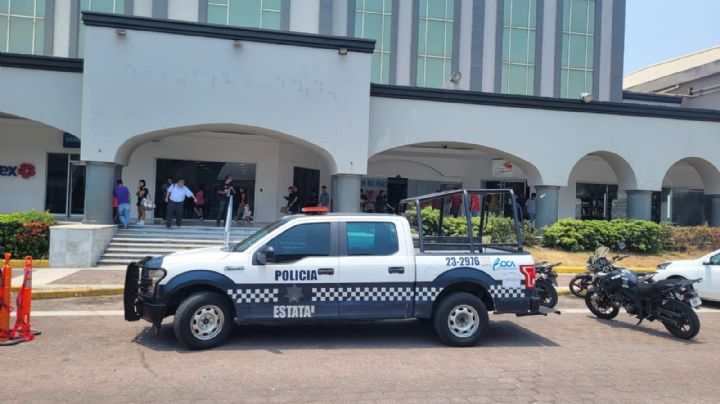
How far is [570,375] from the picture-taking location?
605 centimetres

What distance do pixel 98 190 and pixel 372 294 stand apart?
37.3ft

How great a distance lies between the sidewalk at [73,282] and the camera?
10328mm

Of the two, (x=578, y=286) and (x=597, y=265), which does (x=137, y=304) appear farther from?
(x=578, y=286)

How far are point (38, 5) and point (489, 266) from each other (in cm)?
2484

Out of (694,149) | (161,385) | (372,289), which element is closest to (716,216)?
(694,149)

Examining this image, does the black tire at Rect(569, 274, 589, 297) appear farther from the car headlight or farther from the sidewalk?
the sidewalk

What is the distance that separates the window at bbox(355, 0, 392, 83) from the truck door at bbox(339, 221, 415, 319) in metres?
20.4

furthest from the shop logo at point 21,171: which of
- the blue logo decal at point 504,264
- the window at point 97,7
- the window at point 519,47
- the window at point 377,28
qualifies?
the window at point 519,47

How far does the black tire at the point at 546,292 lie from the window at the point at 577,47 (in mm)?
21858

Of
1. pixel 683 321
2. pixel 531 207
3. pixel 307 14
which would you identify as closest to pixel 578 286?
pixel 683 321

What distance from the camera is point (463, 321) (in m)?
7.18

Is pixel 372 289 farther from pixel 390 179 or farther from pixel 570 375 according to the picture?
pixel 390 179

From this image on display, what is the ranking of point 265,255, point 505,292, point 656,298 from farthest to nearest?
1. point 656,298
2. point 505,292
3. point 265,255

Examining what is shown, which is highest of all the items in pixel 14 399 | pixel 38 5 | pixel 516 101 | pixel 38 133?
pixel 38 5
